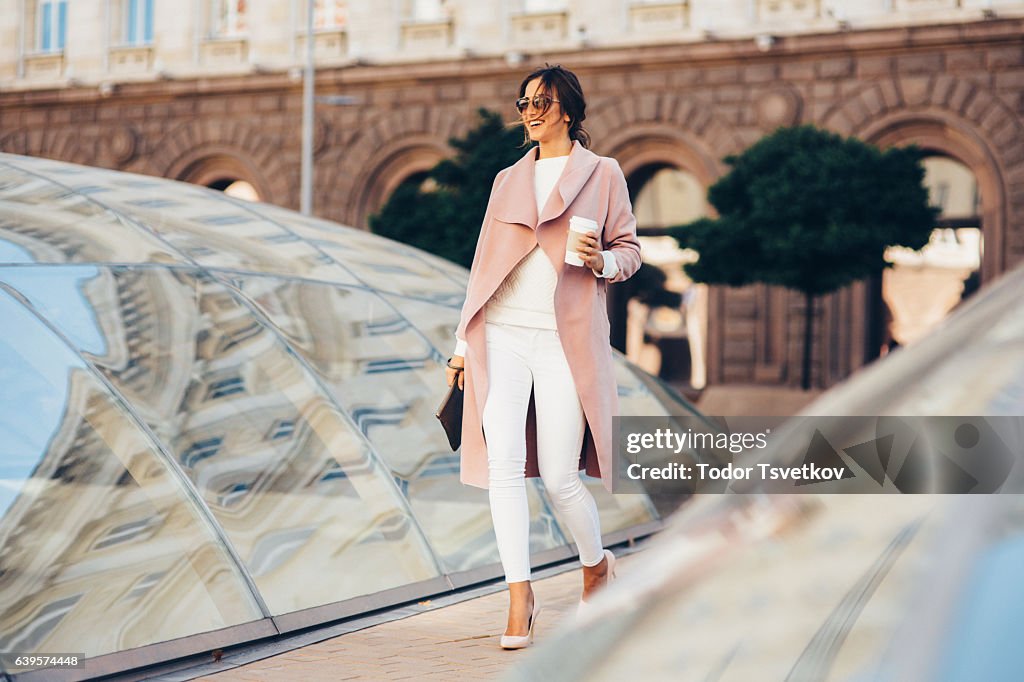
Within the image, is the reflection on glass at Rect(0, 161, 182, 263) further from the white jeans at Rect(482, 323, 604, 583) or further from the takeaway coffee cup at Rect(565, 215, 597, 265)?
the takeaway coffee cup at Rect(565, 215, 597, 265)

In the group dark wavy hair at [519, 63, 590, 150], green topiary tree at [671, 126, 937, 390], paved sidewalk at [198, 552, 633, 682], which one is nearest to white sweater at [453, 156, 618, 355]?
dark wavy hair at [519, 63, 590, 150]

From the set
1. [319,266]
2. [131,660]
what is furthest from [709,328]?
[131,660]

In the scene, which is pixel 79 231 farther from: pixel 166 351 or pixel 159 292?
pixel 166 351

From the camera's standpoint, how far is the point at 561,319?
4238 mm

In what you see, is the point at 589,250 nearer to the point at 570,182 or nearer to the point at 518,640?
the point at 570,182

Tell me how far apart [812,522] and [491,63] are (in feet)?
76.9

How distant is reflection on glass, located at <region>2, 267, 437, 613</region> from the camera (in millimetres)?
5191

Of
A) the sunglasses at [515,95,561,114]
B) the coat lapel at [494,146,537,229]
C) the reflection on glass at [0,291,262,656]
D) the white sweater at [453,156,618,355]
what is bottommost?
the reflection on glass at [0,291,262,656]

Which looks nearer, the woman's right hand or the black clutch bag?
the woman's right hand

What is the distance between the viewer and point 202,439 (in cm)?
537

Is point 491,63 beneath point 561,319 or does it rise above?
above

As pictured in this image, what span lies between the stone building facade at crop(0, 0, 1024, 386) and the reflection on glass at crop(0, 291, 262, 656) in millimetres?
17672

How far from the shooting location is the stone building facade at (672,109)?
829 inches

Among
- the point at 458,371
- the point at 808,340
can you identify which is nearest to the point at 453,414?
the point at 458,371
